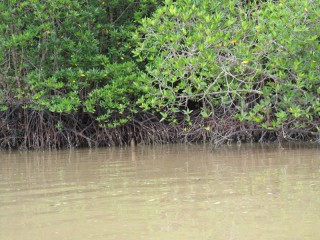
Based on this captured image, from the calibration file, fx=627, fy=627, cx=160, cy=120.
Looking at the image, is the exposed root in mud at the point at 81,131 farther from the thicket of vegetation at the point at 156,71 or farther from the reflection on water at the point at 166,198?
the reflection on water at the point at 166,198

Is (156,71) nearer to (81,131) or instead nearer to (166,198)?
(81,131)

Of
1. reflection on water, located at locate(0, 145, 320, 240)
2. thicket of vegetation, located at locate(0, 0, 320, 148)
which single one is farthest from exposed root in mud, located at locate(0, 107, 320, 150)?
reflection on water, located at locate(0, 145, 320, 240)

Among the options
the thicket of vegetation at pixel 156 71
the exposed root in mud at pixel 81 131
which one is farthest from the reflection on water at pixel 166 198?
the exposed root in mud at pixel 81 131

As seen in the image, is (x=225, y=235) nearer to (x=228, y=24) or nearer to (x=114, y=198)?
(x=114, y=198)

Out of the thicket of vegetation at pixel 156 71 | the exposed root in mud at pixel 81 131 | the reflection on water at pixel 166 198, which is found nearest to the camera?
the reflection on water at pixel 166 198

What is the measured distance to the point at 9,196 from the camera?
453 cm

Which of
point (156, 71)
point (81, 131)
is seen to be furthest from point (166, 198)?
point (81, 131)

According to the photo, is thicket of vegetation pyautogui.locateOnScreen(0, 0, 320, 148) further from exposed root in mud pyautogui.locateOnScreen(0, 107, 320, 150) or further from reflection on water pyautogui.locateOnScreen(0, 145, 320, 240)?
reflection on water pyautogui.locateOnScreen(0, 145, 320, 240)

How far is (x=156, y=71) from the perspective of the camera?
7.20 meters

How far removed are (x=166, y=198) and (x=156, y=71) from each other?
10.7 ft

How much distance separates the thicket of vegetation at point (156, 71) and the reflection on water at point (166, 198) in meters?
0.91

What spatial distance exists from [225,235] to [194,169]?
268 centimetres

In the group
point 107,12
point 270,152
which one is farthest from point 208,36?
point 107,12

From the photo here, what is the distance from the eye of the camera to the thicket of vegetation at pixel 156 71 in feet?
23.0
